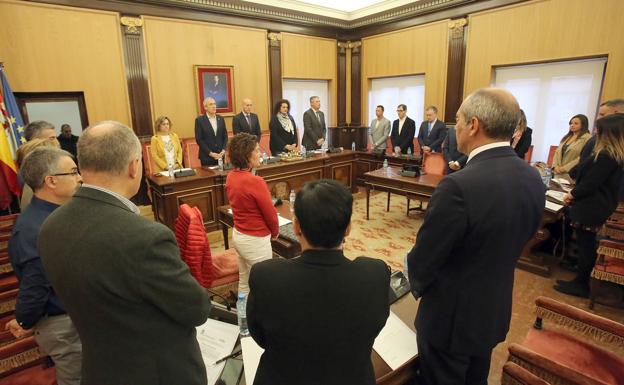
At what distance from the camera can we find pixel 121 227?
98 cm

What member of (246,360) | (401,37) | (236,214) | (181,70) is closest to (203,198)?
(236,214)

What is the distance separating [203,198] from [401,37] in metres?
5.50

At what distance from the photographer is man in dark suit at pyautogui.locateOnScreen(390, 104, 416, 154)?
657cm

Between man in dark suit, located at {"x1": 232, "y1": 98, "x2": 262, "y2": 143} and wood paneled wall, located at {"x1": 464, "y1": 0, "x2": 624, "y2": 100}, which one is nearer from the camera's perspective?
wood paneled wall, located at {"x1": 464, "y1": 0, "x2": 624, "y2": 100}

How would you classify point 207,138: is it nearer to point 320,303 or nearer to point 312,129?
point 312,129

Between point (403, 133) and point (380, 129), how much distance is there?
495 millimetres

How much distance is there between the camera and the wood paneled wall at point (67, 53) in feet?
15.6

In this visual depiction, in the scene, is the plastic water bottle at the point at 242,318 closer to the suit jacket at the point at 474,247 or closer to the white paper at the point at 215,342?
the white paper at the point at 215,342

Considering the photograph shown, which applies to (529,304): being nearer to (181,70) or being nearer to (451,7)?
(451,7)

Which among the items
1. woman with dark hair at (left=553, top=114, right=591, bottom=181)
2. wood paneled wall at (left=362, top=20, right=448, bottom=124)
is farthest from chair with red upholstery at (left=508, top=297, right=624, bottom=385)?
wood paneled wall at (left=362, top=20, right=448, bottom=124)

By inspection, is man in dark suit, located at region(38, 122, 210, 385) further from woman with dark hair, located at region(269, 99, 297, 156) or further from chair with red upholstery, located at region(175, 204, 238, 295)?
woman with dark hair, located at region(269, 99, 297, 156)

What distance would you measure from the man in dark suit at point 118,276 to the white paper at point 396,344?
731 millimetres

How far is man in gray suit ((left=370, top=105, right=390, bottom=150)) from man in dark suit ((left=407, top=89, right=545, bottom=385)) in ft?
18.4

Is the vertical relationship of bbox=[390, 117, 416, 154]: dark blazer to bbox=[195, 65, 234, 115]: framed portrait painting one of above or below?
below
